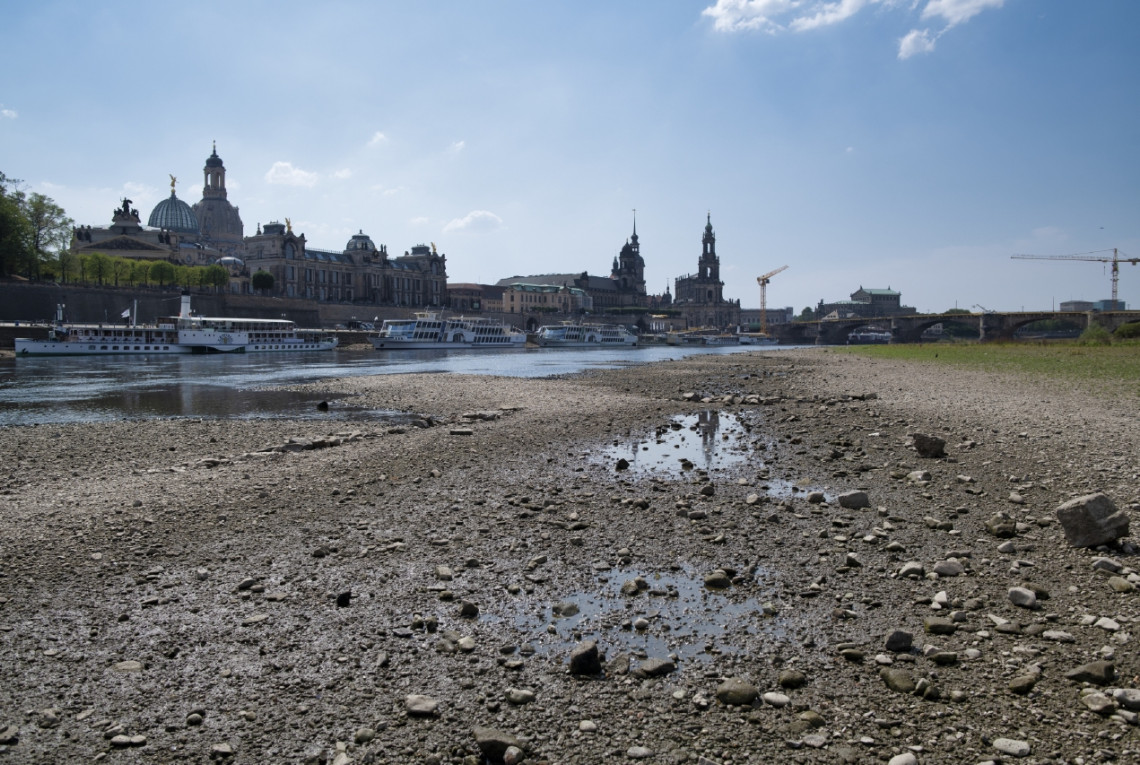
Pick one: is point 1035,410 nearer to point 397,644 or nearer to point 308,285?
point 397,644

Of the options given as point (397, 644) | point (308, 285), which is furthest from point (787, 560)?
point (308, 285)

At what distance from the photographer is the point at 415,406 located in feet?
87.8

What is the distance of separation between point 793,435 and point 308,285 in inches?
5821

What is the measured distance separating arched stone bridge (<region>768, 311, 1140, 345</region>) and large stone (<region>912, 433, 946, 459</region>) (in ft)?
277

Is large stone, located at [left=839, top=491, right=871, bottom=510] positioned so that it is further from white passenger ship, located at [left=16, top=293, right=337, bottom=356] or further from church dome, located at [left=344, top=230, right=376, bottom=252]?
church dome, located at [left=344, top=230, right=376, bottom=252]

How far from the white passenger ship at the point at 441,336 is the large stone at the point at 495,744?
92.3 meters

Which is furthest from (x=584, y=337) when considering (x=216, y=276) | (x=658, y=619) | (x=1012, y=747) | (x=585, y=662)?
(x=1012, y=747)

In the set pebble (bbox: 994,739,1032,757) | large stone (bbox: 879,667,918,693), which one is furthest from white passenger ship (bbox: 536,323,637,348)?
pebble (bbox: 994,739,1032,757)

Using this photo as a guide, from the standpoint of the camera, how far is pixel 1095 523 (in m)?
7.80

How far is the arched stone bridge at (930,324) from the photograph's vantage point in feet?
320

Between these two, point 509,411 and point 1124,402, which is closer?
point 1124,402

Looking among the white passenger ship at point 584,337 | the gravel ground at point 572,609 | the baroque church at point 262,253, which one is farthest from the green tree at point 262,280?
the gravel ground at point 572,609

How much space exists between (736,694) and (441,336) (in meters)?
100

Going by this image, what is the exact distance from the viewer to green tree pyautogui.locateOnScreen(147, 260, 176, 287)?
4587 inches
